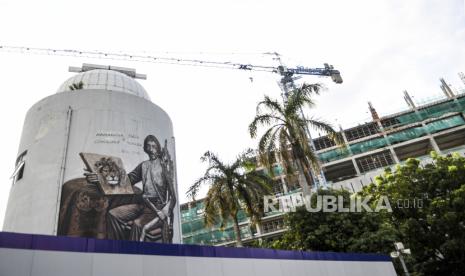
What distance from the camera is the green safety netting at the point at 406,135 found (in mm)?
54800

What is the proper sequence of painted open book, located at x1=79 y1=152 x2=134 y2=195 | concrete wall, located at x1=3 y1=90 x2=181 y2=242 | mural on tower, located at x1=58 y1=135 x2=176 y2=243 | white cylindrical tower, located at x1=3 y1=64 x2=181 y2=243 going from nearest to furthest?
mural on tower, located at x1=58 y1=135 x2=176 y2=243 → white cylindrical tower, located at x1=3 y1=64 x2=181 y2=243 → concrete wall, located at x1=3 y1=90 x2=181 y2=242 → painted open book, located at x1=79 y1=152 x2=134 y2=195

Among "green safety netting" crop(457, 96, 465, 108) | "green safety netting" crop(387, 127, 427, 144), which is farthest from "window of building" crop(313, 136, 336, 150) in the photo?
"green safety netting" crop(457, 96, 465, 108)

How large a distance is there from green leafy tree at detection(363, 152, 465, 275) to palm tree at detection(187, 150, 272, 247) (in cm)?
980

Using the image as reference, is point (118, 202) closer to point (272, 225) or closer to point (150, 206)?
point (150, 206)

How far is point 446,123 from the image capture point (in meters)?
53.9

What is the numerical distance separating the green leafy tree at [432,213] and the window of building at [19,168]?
22.6 metres

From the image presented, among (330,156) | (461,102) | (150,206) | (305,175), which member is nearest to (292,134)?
(305,175)

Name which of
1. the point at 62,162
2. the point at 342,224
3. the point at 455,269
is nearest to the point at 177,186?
the point at 62,162

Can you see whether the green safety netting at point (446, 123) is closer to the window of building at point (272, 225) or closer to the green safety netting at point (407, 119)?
the green safety netting at point (407, 119)

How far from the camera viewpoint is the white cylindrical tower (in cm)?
1326

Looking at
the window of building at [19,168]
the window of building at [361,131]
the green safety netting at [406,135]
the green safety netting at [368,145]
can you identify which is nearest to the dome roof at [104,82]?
the window of building at [19,168]

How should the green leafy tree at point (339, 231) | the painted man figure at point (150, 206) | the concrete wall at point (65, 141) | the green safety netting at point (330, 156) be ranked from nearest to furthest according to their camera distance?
the concrete wall at point (65, 141)
the painted man figure at point (150, 206)
the green leafy tree at point (339, 231)
the green safety netting at point (330, 156)

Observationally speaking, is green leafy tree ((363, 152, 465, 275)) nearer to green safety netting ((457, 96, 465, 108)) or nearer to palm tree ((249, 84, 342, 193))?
palm tree ((249, 84, 342, 193))

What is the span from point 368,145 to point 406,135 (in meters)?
6.41
